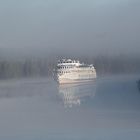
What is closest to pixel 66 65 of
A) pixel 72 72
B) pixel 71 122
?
pixel 72 72

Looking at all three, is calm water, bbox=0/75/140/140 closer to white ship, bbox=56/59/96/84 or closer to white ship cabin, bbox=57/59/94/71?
white ship, bbox=56/59/96/84

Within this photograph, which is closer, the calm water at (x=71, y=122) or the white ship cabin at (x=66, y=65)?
the calm water at (x=71, y=122)

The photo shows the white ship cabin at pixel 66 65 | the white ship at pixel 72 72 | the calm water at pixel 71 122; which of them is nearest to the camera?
the calm water at pixel 71 122

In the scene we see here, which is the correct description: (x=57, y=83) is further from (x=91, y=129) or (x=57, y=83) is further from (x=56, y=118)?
(x=91, y=129)

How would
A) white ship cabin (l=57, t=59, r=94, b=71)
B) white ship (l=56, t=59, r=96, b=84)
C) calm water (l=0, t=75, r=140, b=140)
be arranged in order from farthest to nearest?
white ship cabin (l=57, t=59, r=94, b=71)
white ship (l=56, t=59, r=96, b=84)
calm water (l=0, t=75, r=140, b=140)

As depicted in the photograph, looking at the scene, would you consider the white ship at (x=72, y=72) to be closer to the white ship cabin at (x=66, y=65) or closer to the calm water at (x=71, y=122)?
the white ship cabin at (x=66, y=65)

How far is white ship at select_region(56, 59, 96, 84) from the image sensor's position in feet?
93.6

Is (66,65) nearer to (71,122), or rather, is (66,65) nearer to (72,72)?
(72,72)

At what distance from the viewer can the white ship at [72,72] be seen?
93.6 feet

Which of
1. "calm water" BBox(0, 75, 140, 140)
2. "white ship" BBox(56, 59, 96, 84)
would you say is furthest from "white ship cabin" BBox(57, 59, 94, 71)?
"calm water" BBox(0, 75, 140, 140)

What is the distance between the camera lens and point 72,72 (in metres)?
29.3

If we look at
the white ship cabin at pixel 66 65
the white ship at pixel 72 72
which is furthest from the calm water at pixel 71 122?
the white ship cabin at pixel 66 65

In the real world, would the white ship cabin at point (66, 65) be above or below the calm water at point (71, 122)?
above

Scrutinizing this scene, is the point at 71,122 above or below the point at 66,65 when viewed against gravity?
below
